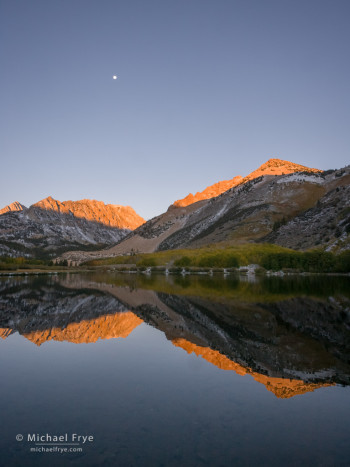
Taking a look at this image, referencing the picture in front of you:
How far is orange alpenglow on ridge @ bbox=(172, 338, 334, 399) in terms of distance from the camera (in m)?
13.5

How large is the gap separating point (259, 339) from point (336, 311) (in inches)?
571

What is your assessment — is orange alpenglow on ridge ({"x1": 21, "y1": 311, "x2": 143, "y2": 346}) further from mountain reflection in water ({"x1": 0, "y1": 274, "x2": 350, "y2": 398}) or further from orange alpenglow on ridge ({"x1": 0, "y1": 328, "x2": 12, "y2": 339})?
orange alpenglow on ridge ({"x1": 0, "y1": 328, "x2": 12, "y2": 339})

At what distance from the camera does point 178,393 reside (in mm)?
13242

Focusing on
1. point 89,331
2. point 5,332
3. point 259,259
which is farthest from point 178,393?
point 259,259

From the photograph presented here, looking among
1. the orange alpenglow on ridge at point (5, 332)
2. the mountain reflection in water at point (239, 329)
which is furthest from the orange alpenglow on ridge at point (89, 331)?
the orange alpenglow on ridge at point (5, 332)

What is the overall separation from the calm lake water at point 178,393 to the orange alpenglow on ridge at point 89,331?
0.13 metres

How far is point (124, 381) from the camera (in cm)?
1459

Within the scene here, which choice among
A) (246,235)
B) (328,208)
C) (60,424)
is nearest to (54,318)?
(60,424)

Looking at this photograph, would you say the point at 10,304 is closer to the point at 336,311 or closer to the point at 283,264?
the point at 336,311

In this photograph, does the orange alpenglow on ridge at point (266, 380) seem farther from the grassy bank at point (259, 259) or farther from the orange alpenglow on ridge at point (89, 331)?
the grassy bank at point (259, 259)

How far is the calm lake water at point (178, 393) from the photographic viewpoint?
30.2 feet

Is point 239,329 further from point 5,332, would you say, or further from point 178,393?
point 5,332

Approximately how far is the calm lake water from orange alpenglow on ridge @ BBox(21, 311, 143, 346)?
0.13 m

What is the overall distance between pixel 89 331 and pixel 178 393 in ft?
42.8
